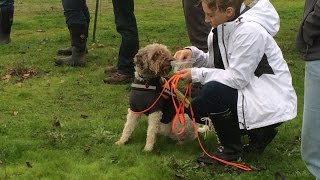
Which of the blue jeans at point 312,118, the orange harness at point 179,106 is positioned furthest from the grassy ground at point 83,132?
the blue jeans at point 312,118

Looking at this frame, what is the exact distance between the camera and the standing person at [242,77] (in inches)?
170

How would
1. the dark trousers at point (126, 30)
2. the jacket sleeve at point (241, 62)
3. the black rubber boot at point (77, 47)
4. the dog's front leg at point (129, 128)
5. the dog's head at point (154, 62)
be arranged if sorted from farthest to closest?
the black rubber boot at point (77, 47) < the dark trousers at point (126, 30) < the dog's front leg at point (129, 128) < the dog's head at point (154, 62) < the jacket sleeve at point (241, 62)

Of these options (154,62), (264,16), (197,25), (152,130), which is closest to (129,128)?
(152,130)

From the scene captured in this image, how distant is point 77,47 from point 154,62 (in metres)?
3.20

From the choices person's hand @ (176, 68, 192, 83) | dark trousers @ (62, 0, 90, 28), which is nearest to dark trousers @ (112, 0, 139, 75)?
dark trousers @ (62, 0, 90, 28)

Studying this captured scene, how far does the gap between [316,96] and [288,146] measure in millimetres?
1908

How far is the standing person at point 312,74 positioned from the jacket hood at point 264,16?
113 cm

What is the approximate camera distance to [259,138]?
15.6ft

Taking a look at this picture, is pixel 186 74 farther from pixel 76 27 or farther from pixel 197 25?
pixel 76 27

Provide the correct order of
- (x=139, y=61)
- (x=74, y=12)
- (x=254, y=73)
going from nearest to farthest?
(x=254, y=73), (x=139, y=61), (x=74, y=12)

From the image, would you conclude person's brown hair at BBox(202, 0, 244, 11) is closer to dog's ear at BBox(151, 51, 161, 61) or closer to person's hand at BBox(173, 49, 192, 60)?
person's hand at BBox(173, 49, 192, 60)

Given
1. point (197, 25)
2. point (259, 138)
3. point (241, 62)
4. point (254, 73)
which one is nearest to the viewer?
point (241, 62)

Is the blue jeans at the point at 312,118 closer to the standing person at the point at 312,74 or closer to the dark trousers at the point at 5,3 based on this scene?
the standing person at the point at 312,74

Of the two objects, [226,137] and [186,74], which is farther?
[226,137]
